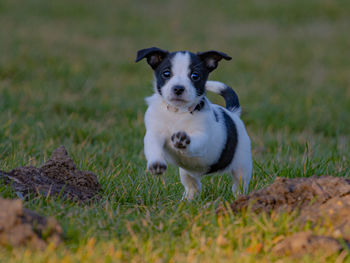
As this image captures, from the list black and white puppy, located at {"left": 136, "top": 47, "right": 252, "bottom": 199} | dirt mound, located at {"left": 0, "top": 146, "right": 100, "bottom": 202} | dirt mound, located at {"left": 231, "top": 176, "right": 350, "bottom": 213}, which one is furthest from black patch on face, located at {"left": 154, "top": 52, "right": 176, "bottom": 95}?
dirt mound, located at {"left": 231, "top": 176, "right": 350, "bottom": 213}

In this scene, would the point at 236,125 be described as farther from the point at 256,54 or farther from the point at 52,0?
the point at 52,0

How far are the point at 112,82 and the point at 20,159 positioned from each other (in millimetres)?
5444

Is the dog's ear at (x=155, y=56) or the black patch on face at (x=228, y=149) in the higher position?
the dog's ear at (x=155, y=56)

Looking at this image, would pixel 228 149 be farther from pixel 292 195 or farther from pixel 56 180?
pixel 56 180

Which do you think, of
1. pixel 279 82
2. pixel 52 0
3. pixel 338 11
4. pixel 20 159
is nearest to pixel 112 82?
pixel 279 82

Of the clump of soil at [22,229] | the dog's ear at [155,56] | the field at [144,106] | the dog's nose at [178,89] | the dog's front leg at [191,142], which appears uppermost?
the dog's ear at [155,56]

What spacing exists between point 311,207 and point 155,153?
4.29 feet

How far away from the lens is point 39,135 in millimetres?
6621

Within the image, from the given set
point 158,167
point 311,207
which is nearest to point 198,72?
point 158,167

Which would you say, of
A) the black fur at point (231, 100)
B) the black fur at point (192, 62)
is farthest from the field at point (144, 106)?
the black fur at point (192, 62)

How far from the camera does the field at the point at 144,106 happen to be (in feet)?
10.7

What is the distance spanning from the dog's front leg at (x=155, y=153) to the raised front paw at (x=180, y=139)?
170 millimetres

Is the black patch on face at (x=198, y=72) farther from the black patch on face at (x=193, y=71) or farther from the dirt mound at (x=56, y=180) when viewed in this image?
the dirt mound at (x=56, y=180)

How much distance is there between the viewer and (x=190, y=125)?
4.41m
